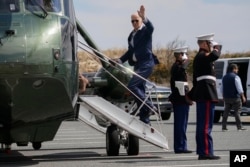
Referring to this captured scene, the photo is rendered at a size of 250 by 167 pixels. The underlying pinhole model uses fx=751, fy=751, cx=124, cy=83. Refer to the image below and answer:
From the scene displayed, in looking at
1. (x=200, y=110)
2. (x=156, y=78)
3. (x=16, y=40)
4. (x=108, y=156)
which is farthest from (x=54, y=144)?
(x=156, y=78)

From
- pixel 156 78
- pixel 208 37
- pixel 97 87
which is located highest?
pixel 208 37

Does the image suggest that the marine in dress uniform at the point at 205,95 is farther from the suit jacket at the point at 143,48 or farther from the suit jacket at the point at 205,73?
the suit jacket at the point at 143,48

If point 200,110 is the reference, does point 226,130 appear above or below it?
below

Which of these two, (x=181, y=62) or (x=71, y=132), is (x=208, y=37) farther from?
(x=71, y=132)

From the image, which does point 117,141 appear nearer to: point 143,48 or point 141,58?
point 141,58

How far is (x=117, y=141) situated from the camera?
12.8 metres

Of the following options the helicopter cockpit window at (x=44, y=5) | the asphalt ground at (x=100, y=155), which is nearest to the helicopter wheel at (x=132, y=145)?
the asphalt ground at (x=100, y=155)

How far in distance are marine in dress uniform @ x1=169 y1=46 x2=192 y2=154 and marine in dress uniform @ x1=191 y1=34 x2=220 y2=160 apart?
4.13 feet

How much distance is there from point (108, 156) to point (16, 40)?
3.79m

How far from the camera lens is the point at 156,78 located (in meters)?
60.4

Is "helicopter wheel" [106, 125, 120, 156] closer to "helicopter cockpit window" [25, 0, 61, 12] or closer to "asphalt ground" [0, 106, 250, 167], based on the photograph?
"asphalt ground" [0, 106, 250, 167]

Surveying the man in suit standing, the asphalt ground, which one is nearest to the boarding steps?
the asphalt ground

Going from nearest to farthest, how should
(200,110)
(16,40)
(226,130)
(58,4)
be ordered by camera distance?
(16,40) < (58,4) < (200,110) < (226,130)

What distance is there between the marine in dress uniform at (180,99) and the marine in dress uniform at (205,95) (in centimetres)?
126
